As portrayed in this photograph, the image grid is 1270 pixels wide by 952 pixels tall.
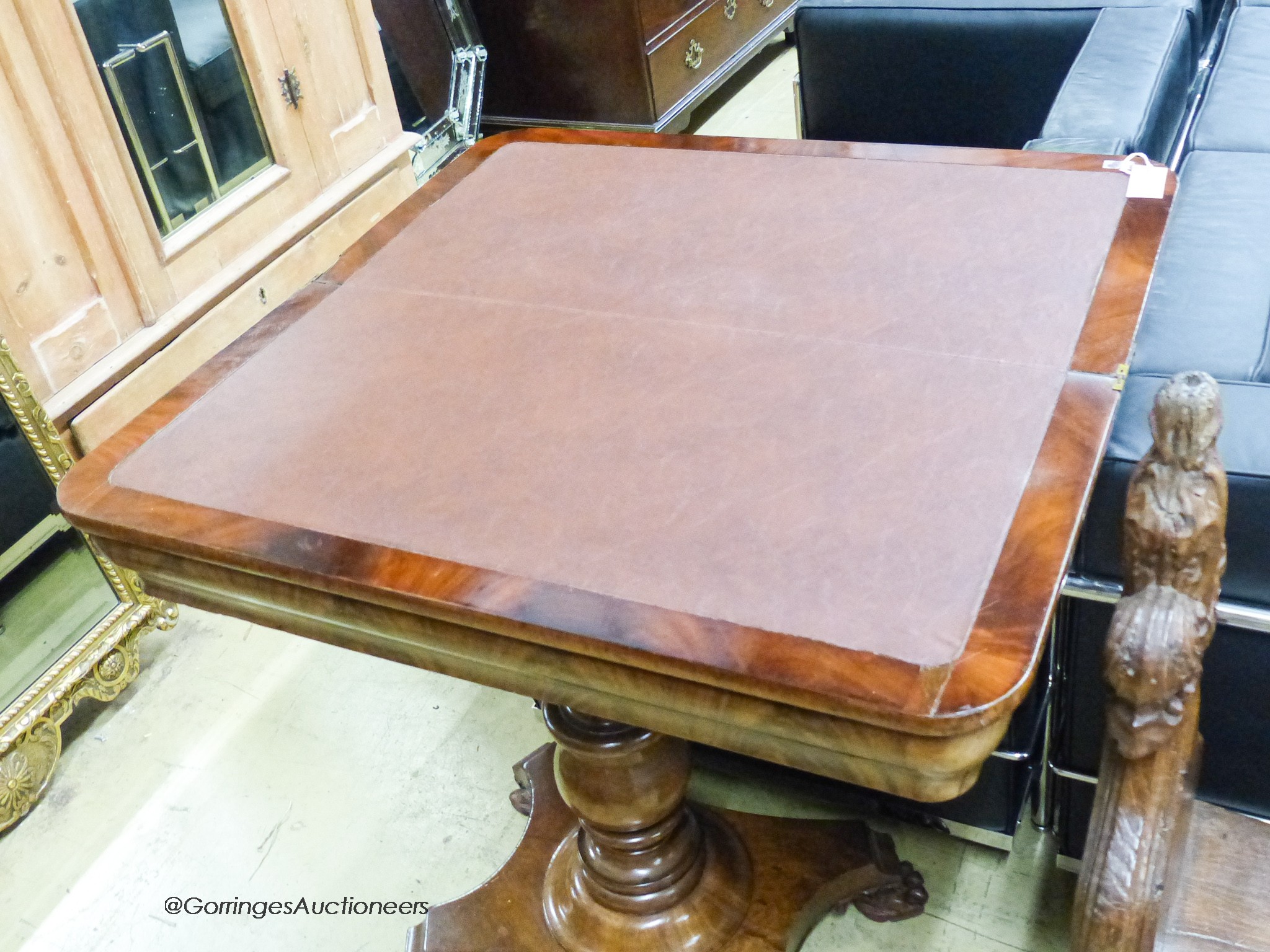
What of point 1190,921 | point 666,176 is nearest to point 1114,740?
point 1190,921

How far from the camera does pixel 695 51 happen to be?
3100mm

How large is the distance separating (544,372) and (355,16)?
1424 millimetres

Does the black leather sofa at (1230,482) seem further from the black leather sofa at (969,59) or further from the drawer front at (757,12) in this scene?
the drawer front at (757,12)

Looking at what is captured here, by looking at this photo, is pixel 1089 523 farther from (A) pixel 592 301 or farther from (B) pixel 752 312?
(A) pixel 592 301

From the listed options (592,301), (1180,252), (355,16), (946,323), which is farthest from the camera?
(355,16)

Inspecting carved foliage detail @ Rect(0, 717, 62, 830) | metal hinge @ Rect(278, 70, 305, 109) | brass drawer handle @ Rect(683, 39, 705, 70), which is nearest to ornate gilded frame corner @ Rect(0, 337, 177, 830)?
carved foliage detail @ Rect(0, 717, 62, 830)

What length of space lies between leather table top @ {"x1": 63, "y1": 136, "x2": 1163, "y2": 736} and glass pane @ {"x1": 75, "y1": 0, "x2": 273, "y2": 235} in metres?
0.76

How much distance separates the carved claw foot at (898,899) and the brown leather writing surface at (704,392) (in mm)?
677

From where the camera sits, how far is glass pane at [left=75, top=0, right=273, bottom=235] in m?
1.77

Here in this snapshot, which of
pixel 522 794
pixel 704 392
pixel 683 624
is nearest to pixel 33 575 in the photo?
pixel 522 794

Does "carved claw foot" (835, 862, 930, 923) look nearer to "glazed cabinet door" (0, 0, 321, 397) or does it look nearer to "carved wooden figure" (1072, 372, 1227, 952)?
"carved wooden figure" (1072, 372, 1227, 952)

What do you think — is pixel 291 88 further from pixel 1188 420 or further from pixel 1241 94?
pixel 1188 420

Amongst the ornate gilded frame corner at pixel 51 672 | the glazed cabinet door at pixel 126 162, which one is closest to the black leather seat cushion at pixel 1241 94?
the glazed cabinet door at pixel 126 162

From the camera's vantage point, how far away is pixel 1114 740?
2.70 feet
